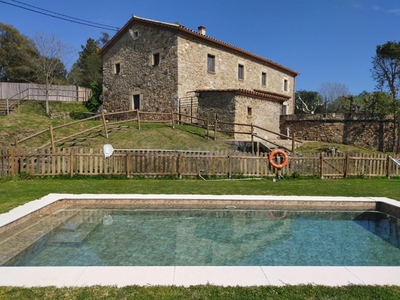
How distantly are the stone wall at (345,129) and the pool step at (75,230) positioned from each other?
70.9 feet

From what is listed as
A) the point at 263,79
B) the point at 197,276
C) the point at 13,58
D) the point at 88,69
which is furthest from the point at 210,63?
the point at 13,58

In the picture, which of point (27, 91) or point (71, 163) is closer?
point (71, 163)

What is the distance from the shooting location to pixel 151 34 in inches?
906

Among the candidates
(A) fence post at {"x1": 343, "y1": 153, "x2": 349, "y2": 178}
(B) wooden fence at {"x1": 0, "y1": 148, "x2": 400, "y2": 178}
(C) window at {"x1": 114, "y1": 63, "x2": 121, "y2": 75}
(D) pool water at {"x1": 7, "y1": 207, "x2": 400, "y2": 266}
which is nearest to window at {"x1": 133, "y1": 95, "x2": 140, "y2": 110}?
(C) window at {"x1": 114, "y1": 63, "x2": 121, "y2": 75}

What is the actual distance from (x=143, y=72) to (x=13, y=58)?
25.6m

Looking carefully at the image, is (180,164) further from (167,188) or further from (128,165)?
(167,188)

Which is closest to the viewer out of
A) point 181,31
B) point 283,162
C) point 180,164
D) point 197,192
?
point 197,192

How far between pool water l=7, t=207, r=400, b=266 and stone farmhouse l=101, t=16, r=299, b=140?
13.3m

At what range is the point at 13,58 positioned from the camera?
38969 mm

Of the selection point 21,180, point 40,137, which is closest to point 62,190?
point 21,180

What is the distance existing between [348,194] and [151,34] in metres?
19.2

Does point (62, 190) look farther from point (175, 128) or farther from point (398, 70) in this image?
point (398, 70)

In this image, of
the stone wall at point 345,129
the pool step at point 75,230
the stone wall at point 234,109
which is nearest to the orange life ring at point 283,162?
the pool step at point 75,230

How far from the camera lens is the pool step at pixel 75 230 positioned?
5.33 m
